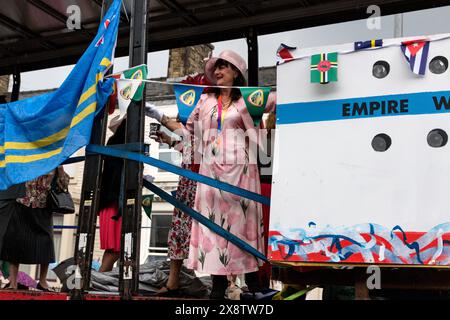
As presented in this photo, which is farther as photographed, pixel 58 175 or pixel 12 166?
pixel 58 175

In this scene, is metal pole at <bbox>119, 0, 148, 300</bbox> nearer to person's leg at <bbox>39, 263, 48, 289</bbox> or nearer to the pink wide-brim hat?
the pink wide-brim hat

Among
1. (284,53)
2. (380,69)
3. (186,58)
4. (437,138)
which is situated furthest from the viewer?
(186,58)

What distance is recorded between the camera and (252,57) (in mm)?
4816

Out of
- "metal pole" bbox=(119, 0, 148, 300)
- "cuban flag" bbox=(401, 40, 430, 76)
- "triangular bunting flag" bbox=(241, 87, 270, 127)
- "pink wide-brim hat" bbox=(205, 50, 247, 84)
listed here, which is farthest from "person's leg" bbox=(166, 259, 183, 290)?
"cuban flag" bbox=(401, 40, 430, 76)

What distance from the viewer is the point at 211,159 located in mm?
3709

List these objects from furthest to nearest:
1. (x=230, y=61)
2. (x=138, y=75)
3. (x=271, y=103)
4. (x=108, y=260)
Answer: (x=108, y=260), (x=230, y=61), (x=271, y=103), (x=138, y=75)

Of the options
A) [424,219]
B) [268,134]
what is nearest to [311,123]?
[424,219]

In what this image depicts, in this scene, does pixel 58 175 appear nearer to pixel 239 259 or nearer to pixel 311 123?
pixel 239 259

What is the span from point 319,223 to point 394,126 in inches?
22.6

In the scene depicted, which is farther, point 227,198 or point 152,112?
point 152,112

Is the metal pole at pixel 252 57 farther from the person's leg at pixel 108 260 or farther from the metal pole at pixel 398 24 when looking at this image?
the person's leg at pixel 108 260

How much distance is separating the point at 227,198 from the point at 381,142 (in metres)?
1.18

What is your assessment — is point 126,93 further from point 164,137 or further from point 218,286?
point 218,286

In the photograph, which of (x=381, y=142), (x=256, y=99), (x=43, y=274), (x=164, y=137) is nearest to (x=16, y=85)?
(x=43, y=274)
